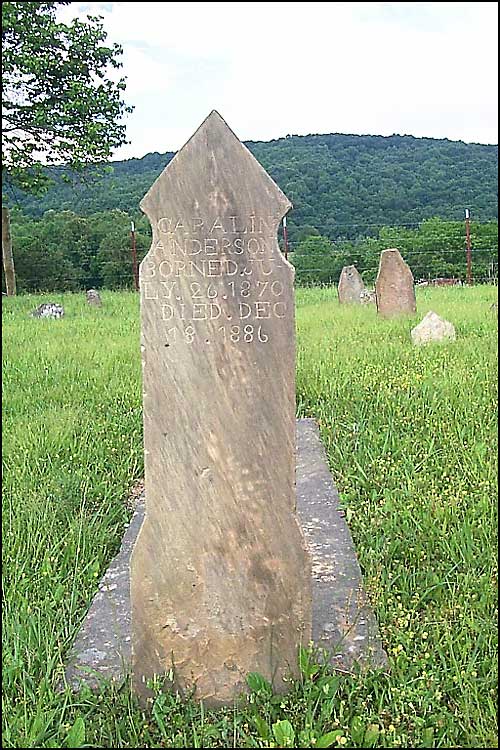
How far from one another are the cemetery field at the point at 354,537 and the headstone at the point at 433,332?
0.59 metres

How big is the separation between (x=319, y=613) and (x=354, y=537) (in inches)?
33.7

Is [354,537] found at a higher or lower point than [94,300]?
lower

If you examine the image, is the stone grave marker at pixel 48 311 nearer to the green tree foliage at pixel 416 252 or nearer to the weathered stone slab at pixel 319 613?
the green tree foliage at pixel 416 252

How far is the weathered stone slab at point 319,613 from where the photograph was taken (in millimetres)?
2943

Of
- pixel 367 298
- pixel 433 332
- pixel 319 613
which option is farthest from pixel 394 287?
pixel 319 613

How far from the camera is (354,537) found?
13.4 ft

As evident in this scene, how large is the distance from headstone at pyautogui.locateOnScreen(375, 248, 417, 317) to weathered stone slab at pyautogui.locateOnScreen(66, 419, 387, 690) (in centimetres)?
779

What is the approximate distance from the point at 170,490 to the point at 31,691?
832 mm

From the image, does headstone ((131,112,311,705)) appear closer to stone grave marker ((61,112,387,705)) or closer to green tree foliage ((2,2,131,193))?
stone grave marker ((61,112,387,705))

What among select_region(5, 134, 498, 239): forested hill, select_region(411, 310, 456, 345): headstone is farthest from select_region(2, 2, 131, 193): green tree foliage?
select_region(411, 310, 456, 345): headstone

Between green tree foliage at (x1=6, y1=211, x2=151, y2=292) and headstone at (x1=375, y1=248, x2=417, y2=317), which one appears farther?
green tree foliage at (x1=6, y1=211, x2=151, y2=292)

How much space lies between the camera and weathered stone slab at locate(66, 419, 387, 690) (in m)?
2.94

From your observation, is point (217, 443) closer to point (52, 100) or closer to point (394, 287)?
point (394, 287)

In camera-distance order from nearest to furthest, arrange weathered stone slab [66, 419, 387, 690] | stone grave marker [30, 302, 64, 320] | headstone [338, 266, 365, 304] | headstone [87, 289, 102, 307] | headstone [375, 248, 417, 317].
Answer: weathered stone slab [66, 419, 387, 690]
headstone [375, 248, 417, 317]
stone grave marker [30, 302, 64, 320]
headstone [338, 266, 365, 304]
headstone [87, 289, 102, 307]
